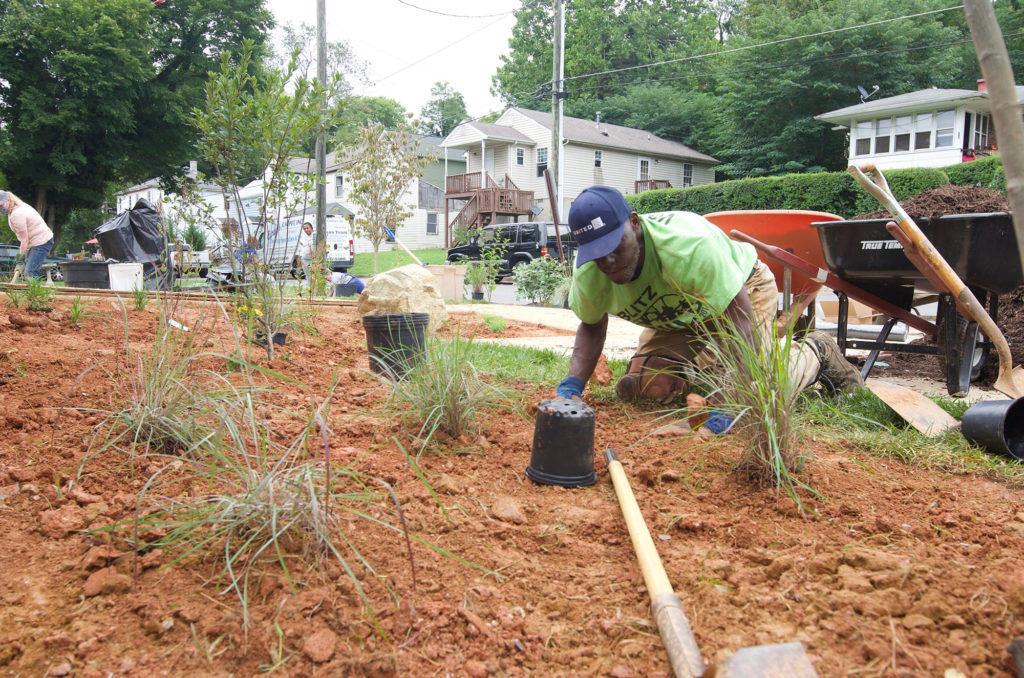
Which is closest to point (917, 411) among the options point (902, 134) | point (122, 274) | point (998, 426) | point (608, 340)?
point (998, 426)

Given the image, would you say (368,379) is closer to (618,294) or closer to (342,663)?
(618,294)

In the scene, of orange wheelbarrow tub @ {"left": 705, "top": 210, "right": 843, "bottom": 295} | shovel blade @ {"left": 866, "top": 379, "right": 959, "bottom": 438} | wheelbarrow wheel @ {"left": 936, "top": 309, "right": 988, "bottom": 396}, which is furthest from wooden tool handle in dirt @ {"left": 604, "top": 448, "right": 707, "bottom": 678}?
orange wheelbarrow tub @ {"left": 705, "top": 210, "right": 843, "bottom": 295}

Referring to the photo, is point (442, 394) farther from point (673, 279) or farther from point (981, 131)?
point (981, 131)

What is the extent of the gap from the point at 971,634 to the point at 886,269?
313 centimetres

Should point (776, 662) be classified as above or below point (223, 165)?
below

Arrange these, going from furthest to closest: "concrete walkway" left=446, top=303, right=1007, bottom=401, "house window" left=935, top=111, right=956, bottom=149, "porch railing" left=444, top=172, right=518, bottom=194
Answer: "porch railing" left=444, top=172, right=518, bottom=194 → "house window" left=935, top=111, right=956, bottom=149 → "concrete walkway" left=446, top=303, right=1007, bottom=401

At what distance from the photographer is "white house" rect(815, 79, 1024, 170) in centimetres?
2552

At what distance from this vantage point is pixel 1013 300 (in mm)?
4766

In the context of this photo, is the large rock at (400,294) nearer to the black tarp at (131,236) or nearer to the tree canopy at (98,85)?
the black tarp at (131,236)

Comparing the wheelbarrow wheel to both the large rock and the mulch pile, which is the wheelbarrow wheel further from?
the large rock

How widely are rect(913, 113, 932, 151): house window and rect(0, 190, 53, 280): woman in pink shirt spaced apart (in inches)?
1163

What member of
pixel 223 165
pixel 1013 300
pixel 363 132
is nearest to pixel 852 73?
Answer: pixel 363 132

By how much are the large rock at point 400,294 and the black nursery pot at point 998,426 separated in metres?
3.67

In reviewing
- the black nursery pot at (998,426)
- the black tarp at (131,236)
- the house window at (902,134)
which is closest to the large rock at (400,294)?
the black nursery pot at (998,426)
